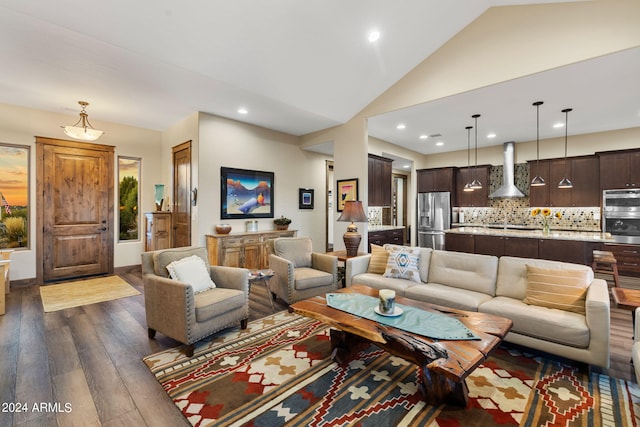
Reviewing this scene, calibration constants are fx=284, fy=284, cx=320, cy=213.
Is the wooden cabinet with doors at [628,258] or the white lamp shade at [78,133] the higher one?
the white lamp shade at [78,133]

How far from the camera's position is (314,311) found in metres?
2.32

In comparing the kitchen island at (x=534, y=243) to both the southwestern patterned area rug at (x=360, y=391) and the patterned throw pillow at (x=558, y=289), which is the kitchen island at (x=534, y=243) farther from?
the southwestern patterned area rug at (x=360, y=391)

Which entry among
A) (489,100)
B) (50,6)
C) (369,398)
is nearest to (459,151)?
(489,100)

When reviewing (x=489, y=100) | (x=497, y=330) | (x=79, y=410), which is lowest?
(x=79, y=410)

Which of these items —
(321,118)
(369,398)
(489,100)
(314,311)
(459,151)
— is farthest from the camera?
(459,151)

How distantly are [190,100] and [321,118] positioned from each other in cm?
224

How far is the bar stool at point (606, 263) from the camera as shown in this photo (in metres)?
4.25

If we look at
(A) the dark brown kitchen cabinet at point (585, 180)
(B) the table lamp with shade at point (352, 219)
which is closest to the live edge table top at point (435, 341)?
(B) the table lamp with shade at point (352, 219)

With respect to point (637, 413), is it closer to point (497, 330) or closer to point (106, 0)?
point (497, 330)

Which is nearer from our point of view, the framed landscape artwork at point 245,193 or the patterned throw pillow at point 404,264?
the patterned throw pillow at point 404,264

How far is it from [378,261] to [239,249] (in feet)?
8.53

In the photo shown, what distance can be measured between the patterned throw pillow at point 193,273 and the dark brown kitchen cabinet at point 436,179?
678 cm

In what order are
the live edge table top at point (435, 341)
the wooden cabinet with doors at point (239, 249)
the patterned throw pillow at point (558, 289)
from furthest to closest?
1. the wooden cabinet with doors at point (239, 249)
2. the patterned throw pillow at point (558, 289)
3. the live edge table top at point (435, 341)

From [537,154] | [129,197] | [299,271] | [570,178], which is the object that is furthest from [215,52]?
[570,178]
